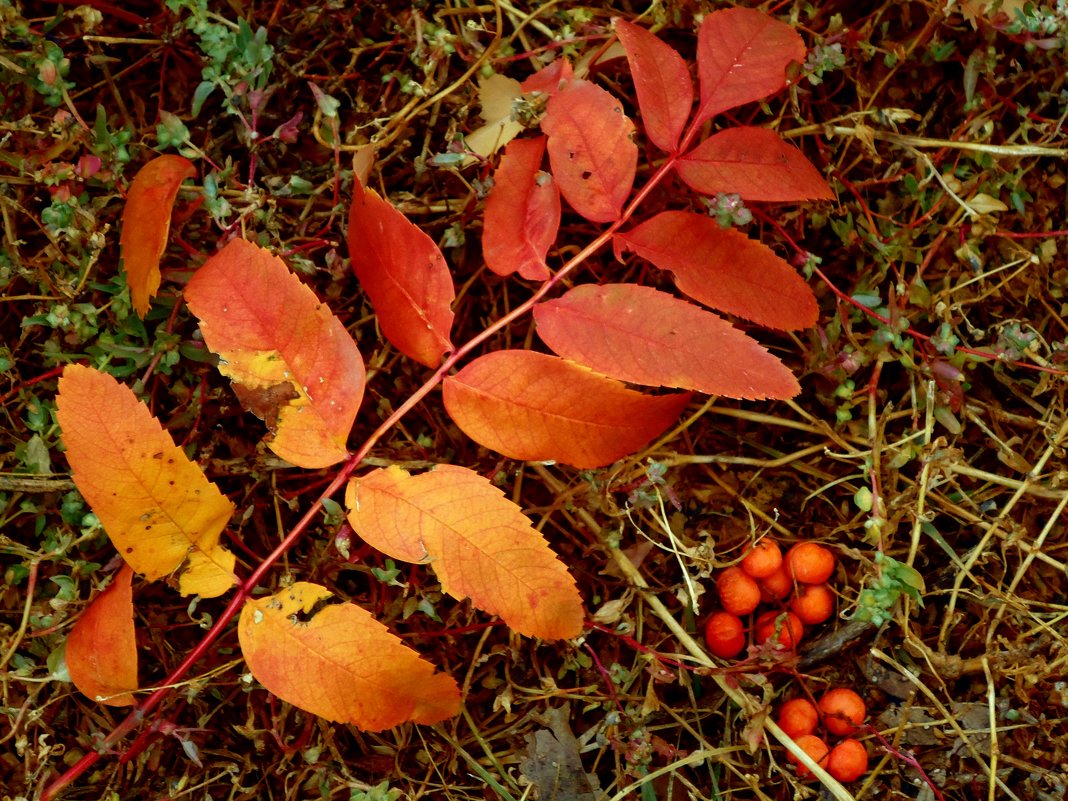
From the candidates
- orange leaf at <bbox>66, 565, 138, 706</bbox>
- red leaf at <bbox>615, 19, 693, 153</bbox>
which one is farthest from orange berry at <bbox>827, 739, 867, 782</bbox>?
orange leaf at <bbox>66, 565, 138, 706</bbox>

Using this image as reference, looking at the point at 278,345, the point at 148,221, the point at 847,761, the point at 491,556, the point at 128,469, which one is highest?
the point at 148,221

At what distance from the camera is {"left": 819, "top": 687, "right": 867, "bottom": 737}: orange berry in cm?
201

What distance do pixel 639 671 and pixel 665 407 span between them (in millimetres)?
681

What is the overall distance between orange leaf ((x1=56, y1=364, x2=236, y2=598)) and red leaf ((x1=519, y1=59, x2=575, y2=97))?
1.01 metres

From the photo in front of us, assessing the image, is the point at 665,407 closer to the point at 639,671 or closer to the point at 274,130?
the point at 639,671

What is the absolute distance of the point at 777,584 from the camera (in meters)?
2.08

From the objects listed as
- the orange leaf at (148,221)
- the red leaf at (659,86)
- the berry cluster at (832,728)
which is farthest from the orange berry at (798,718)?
the orange leaf at (148,221)

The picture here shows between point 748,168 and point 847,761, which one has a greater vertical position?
point 748,168

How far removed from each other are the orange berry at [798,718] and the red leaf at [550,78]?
4.58 feet

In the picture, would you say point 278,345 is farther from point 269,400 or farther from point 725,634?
point 725,634

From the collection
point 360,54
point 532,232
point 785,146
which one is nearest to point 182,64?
point 360,54

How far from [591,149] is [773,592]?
1.04 meters

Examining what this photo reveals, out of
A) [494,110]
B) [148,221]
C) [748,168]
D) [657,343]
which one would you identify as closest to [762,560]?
[657,343]

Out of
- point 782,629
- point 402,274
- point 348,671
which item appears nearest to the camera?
point 348,671
